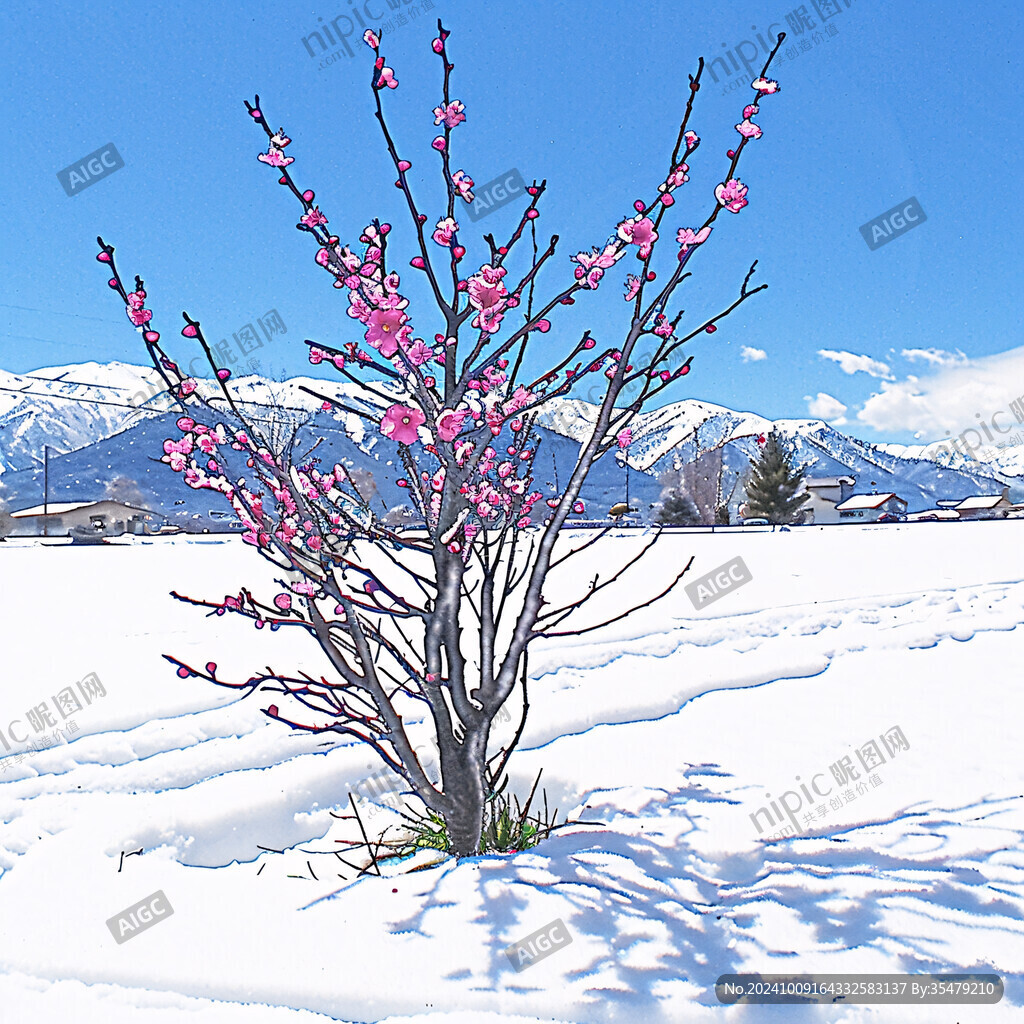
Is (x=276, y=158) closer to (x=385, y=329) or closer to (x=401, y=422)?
(x=385, y=329)

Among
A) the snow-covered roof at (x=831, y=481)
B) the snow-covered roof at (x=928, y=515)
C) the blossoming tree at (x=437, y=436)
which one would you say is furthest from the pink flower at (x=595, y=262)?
the snow-covered roof at (x=831, y=481)

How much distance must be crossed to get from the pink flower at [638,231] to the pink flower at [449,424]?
874 millimetres

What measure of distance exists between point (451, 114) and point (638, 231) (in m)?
0.79

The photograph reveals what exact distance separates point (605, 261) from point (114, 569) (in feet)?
52.6

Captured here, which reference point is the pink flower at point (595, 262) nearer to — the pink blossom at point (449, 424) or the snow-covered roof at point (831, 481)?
the pink blossom at point (449, 424)

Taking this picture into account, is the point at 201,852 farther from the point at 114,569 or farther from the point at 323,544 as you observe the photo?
the point at 114,569

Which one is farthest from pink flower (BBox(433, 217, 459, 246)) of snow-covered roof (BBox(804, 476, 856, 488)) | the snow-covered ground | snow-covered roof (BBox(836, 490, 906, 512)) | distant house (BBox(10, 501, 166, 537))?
snow-covered roof (BBox(804, 476, 856, 488))

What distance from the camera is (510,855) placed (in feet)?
7.98

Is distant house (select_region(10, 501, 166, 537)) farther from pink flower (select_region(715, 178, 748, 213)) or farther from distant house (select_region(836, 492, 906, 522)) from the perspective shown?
distant house (select_region(836, 492, 906, 522))

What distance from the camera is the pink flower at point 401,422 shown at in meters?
2.04

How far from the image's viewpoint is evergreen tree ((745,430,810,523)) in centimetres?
4450

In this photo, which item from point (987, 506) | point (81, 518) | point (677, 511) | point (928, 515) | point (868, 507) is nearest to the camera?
point (677, 511)

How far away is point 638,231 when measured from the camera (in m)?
2.33

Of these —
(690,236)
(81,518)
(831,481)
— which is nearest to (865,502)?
(831,481)
